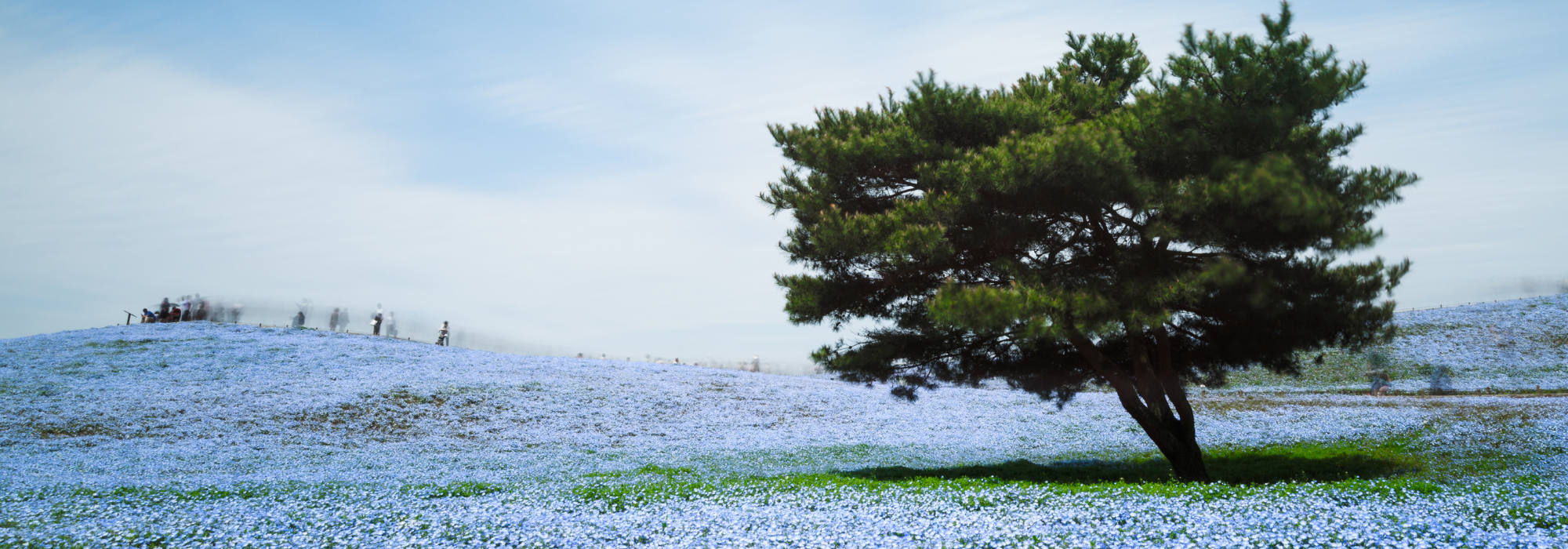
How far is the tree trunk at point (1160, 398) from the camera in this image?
12.7 meters

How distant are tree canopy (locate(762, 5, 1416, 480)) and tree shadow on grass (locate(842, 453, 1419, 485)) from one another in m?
1.37

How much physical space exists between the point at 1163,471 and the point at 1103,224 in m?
5.40

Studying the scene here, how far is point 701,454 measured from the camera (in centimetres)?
1803

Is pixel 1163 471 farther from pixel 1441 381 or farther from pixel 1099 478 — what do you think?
pixel 1441 381

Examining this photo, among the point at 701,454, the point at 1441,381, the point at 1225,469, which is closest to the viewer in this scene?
the point at 1225,469

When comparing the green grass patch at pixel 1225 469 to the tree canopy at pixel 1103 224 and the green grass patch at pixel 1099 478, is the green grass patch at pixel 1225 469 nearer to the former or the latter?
the green grass patch at pixel 1099 478

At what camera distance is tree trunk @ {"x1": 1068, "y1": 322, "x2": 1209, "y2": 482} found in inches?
501

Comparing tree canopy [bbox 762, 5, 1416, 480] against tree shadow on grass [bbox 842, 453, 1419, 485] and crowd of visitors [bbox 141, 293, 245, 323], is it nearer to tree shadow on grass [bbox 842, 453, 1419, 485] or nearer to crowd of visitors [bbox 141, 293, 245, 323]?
tree shadow on grass [bbox 842, 453, 1419, 485]

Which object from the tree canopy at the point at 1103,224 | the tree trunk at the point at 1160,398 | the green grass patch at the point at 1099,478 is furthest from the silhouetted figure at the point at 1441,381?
the tree trunk at the point at 1160,398

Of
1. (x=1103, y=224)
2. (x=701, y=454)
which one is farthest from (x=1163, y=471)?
(x=701, y=454)

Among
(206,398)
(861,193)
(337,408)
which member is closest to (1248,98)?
(861,193)

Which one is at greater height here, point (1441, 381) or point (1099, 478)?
point (1441, 381)

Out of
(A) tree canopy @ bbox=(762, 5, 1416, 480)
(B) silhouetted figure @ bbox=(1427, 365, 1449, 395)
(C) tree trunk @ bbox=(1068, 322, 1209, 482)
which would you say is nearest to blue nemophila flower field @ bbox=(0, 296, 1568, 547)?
(B) silhouetted figure @ bbox=(1427, 365, 1449, 395)

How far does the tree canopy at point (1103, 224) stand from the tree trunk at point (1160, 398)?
35 millimetres
